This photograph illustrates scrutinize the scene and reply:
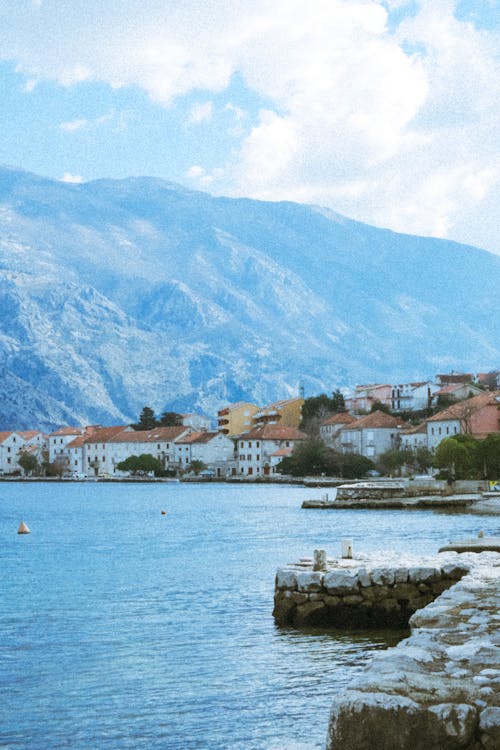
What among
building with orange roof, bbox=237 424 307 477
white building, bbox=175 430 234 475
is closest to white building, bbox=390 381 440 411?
building with orange roof, bbox=237 424 307 477

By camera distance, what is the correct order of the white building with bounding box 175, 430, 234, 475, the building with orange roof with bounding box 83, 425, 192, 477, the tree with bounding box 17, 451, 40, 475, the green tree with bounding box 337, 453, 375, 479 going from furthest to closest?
the tree with bounding box 17, 451, 40, 475 < the building with orange roof with bounding box 83, 425, 192, 477 < the white building with bounding box 175, 430, 234, 475 < the green tree with bounding box 337, 453, 375, 479

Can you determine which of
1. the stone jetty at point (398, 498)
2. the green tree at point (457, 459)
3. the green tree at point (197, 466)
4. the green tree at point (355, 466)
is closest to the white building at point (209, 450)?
the green tree at point (197, 466)

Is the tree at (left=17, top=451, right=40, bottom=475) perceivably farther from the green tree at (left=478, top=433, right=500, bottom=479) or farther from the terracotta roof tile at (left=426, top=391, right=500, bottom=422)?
the green tree at (left=478, top=433, right=500, bottom=479)

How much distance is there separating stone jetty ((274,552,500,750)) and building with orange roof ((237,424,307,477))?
123m

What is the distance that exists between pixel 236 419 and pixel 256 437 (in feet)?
81.2

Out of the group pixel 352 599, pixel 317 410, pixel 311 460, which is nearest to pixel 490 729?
pixel 352 599

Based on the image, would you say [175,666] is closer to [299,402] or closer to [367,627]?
[367,627]

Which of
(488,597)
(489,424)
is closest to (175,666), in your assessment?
(488,597)

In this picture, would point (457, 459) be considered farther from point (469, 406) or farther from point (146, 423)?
point (146, 423)

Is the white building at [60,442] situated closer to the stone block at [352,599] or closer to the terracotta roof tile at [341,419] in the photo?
the terracotta roof tile at [341,419]

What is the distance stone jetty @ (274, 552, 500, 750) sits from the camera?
7.46 meters

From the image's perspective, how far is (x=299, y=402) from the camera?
168 metres

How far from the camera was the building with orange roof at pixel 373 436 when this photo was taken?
413 feet

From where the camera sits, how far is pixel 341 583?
17719 millimetres
